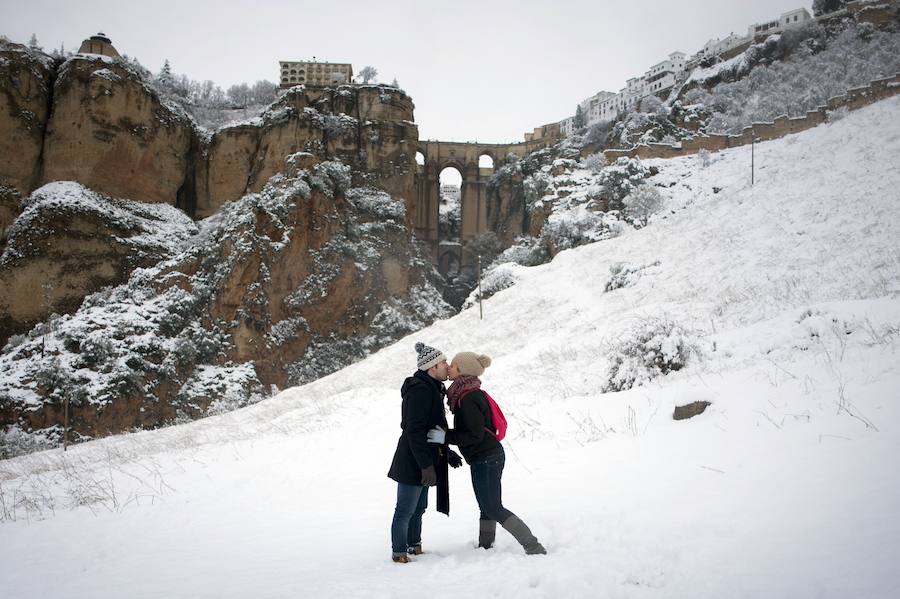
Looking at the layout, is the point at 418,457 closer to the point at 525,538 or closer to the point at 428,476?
the point at 428,476

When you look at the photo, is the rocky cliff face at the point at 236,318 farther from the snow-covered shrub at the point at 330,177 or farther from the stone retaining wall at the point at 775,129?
the stone retaining wall at the point at 775,129

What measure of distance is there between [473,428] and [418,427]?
44 cm

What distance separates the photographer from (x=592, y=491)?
5004 mm

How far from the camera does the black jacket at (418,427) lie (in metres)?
4.11

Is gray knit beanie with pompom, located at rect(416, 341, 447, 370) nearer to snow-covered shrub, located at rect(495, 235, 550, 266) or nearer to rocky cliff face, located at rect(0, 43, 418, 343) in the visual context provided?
snow-covered shrub, located at rect(495, 235, 550, 266)

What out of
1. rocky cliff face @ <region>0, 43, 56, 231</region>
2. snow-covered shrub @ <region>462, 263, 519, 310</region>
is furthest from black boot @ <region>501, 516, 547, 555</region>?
rocky cliff face @ <region>0, 43, 56, 231</region>

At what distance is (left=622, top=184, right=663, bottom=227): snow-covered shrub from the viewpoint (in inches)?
1302

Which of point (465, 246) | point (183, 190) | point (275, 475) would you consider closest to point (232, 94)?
point (183, 190)

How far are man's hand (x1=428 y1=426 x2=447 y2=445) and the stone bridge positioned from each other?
5079cm

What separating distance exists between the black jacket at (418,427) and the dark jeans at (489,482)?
328 millimetres

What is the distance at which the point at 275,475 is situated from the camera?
25.3 ft

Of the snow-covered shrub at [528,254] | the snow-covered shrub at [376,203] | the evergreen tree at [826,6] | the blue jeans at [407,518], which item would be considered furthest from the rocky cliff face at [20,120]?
the evergreen tree at [826,6]

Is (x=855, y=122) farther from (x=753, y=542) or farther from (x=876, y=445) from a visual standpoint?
(x=753, y=542)

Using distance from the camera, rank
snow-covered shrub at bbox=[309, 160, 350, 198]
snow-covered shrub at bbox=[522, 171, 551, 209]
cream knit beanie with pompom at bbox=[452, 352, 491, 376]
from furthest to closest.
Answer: snow-covered shrub at bbox=[522, 171, 551, 209] < snow-covered shrub at bbox=[309, 160, 350, 198] < cream knit beanie with pompom at bbox=[452, 352, 491, 376]
